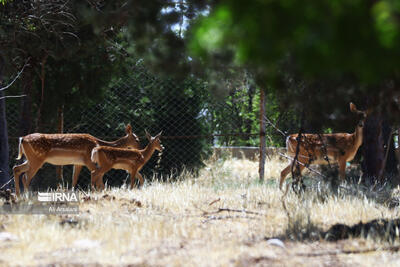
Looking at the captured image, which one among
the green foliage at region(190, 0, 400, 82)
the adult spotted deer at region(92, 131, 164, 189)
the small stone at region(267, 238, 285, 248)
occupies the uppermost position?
the green foliage at region(190, 0, 400, 82)

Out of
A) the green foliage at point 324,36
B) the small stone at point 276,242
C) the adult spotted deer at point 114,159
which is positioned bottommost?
the small stone at point 276,242

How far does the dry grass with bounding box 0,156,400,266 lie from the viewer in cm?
397

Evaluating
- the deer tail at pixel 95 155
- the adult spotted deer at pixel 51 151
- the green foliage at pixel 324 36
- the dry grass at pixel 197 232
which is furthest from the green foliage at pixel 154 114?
the green foliage at pixel 324 36

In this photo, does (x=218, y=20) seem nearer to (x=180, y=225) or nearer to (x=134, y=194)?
(x=180, y=225)

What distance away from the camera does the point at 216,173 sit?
10102mm

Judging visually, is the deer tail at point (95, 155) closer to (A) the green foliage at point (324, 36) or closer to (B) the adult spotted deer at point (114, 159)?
(B) the adult spotted deer at point (114, 159)

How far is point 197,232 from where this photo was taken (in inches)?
189

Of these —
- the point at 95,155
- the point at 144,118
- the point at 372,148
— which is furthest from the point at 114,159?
the point at 372,148

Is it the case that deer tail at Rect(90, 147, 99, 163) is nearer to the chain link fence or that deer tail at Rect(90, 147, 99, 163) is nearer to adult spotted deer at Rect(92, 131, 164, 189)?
adult spotted deer at Rect(92, 131, 164, 189)

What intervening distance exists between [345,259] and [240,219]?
1.60 meters

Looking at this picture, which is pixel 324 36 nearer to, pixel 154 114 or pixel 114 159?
pixel 114 159

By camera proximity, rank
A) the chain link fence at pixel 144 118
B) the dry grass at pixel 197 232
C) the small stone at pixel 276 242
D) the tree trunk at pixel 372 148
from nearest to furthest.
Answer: the dry grass at pixel 197 232, the small stone at pixel 276 242, the tree trunk at pixel 372 148, the chain link fence at pixel 144 118

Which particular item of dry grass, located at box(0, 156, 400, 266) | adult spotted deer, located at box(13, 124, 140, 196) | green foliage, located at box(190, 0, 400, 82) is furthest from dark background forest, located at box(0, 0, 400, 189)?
dry grass, located at box(0, 156, 400, 266)

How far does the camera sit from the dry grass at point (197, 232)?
13.0 feet
